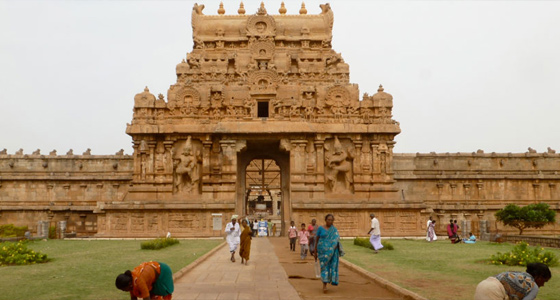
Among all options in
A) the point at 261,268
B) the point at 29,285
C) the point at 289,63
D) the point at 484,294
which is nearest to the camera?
the point at 484,294

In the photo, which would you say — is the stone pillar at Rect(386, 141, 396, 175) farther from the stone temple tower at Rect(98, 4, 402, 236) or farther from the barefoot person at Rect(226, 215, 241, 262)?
the barefoot person at Rect(226, 215, 241, 262)

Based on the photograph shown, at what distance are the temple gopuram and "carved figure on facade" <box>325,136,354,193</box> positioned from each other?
72mm

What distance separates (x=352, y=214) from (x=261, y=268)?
14813 millimetres

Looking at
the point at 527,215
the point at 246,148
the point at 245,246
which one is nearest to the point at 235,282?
the point at 245,246

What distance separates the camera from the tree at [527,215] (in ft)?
101

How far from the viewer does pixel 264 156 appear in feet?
113

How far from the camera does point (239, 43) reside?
37094 mm

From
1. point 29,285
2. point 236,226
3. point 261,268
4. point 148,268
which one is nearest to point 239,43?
point 236,226

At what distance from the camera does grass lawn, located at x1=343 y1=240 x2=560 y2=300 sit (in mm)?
10148

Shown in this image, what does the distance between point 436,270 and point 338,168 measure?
16.9 meters

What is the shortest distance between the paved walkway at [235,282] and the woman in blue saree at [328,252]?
0.80 metres

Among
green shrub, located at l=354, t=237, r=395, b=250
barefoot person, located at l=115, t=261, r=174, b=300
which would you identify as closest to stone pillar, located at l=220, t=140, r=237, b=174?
green shrub, located at l=354, t=237, r=395, b=250

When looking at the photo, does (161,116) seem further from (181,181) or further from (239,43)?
(239,43)

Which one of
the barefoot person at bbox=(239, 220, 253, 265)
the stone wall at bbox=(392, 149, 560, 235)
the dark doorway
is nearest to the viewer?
the barefoot person at bbox=(239, 220, 253, 265)
